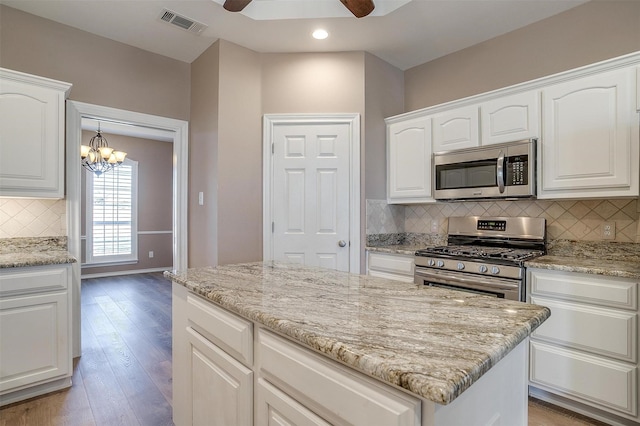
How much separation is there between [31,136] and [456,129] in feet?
10.6

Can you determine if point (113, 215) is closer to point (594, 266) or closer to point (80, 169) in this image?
point (80, 169)

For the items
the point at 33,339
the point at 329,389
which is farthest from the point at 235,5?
the point at 33,339

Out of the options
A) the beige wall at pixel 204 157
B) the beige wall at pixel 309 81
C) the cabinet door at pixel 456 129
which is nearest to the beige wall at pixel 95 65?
the beige wall at pixel 204 157

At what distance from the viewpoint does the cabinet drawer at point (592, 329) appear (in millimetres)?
1877

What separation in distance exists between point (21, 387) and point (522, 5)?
4.36 m

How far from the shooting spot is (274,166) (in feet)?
10.7

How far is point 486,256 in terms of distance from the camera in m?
2.41

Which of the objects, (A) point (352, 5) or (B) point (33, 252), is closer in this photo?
(A) point (352, 5)

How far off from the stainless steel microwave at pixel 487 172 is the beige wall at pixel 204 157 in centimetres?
202

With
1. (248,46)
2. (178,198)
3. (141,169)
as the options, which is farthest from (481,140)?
(141,169)

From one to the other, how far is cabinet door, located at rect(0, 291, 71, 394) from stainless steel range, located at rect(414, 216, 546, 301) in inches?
102

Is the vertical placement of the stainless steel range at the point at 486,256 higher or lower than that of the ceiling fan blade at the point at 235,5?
lower

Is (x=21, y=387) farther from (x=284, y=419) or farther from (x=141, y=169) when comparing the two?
(x=141, y=169)

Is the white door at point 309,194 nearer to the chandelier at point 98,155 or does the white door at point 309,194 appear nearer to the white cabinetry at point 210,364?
the white cabinetry at point 210,364
